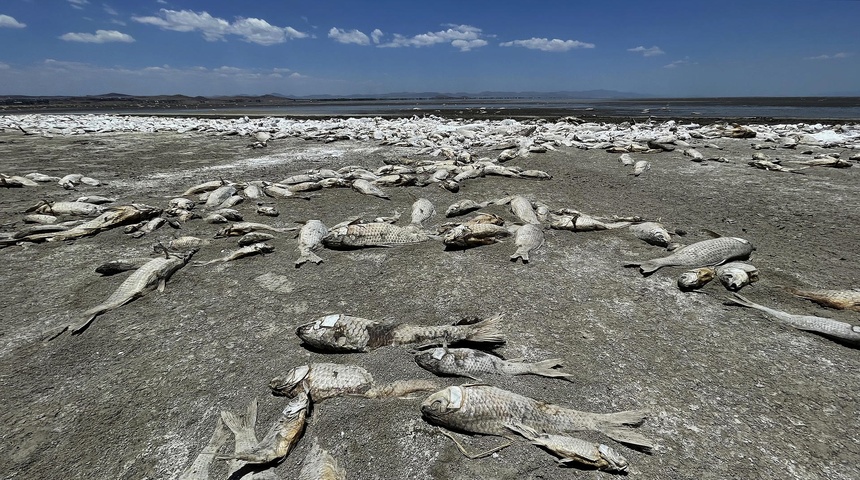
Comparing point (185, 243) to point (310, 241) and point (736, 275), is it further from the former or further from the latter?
point (736, 275)

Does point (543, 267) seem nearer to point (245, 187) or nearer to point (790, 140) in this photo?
point (245, 187)

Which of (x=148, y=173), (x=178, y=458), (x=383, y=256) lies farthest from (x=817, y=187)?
(x=148, y=173)

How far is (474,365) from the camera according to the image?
3.46 meters

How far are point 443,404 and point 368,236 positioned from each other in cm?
382

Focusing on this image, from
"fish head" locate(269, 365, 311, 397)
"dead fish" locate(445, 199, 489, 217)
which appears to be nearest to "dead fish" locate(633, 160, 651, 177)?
"dead fish" locate(445, 199, 489, 217)

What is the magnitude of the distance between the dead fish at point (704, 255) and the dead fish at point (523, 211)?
205 cm

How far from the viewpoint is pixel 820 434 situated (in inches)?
109

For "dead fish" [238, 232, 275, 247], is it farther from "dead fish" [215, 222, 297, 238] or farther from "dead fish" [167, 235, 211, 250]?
"dead fish" [167, 235, 211, 250]

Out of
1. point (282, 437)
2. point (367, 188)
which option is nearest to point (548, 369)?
point (282, 437)

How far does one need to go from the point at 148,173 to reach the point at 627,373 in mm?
14309

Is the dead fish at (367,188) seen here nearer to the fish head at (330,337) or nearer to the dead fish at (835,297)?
the fish head at (330,337)

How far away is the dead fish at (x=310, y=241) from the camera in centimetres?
591

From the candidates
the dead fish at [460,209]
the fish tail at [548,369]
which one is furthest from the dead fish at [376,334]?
the dead fish at [460,209]

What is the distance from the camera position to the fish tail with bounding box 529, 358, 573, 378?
3.41 m
